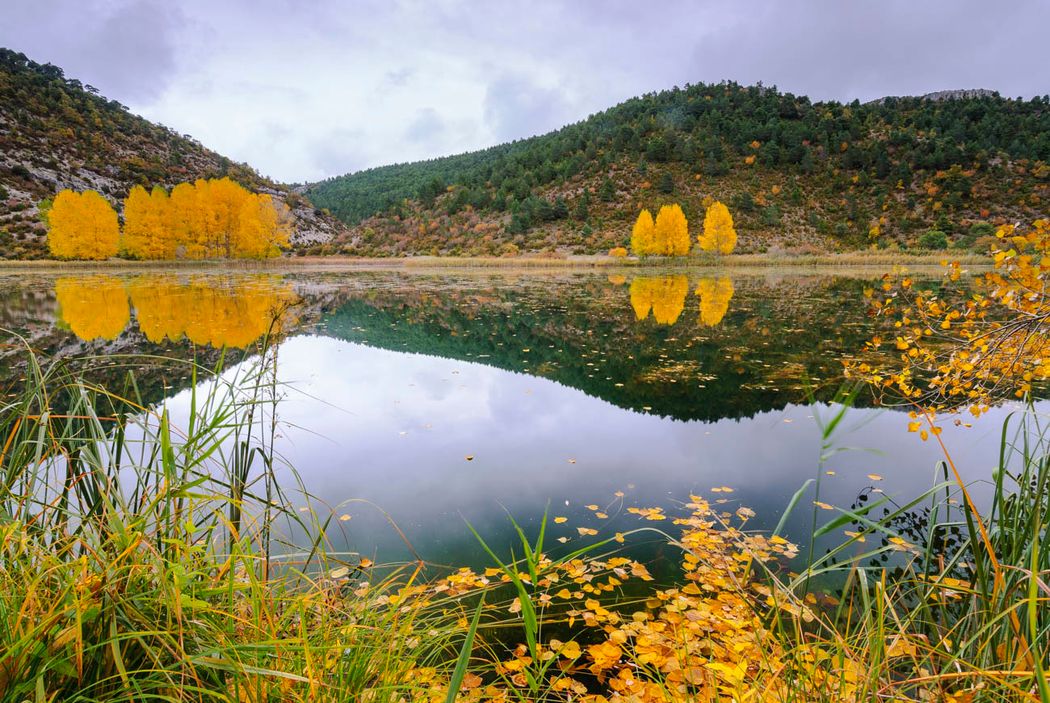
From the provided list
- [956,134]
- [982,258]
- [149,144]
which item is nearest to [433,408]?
[982,258]

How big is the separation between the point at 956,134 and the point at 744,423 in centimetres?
9659

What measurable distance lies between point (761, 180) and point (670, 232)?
108 ft

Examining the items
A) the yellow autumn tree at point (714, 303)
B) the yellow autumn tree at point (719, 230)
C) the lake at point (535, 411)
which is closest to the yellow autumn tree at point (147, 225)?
the lake at point (535, 411)

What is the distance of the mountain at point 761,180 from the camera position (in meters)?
61.7

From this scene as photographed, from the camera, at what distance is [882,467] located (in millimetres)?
5184

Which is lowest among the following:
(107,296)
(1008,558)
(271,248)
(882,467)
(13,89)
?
(882,467)

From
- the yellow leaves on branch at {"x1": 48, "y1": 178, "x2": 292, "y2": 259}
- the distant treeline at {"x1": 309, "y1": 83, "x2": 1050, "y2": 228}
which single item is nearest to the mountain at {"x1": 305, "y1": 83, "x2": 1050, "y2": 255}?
the distant treeline at {"x1": 309, "y1": 83, "x2": 1050, "y2": 228}

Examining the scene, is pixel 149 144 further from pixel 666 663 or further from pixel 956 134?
pixel 956 134

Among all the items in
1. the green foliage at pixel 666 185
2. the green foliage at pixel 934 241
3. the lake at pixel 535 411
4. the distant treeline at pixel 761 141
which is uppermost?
the distant treeline at pixel 761 141

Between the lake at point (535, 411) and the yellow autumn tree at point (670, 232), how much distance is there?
32.6 metres

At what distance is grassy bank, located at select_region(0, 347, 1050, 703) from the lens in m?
1.51

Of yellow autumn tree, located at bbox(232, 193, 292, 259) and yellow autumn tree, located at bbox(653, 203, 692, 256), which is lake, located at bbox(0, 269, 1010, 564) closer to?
yellow autumn tree, located at bbox(232, 193, 292, 259)

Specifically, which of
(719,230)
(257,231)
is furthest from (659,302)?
(257,231)

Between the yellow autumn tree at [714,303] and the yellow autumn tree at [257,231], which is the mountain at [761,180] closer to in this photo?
the yellow autumn tree at [257,231]
